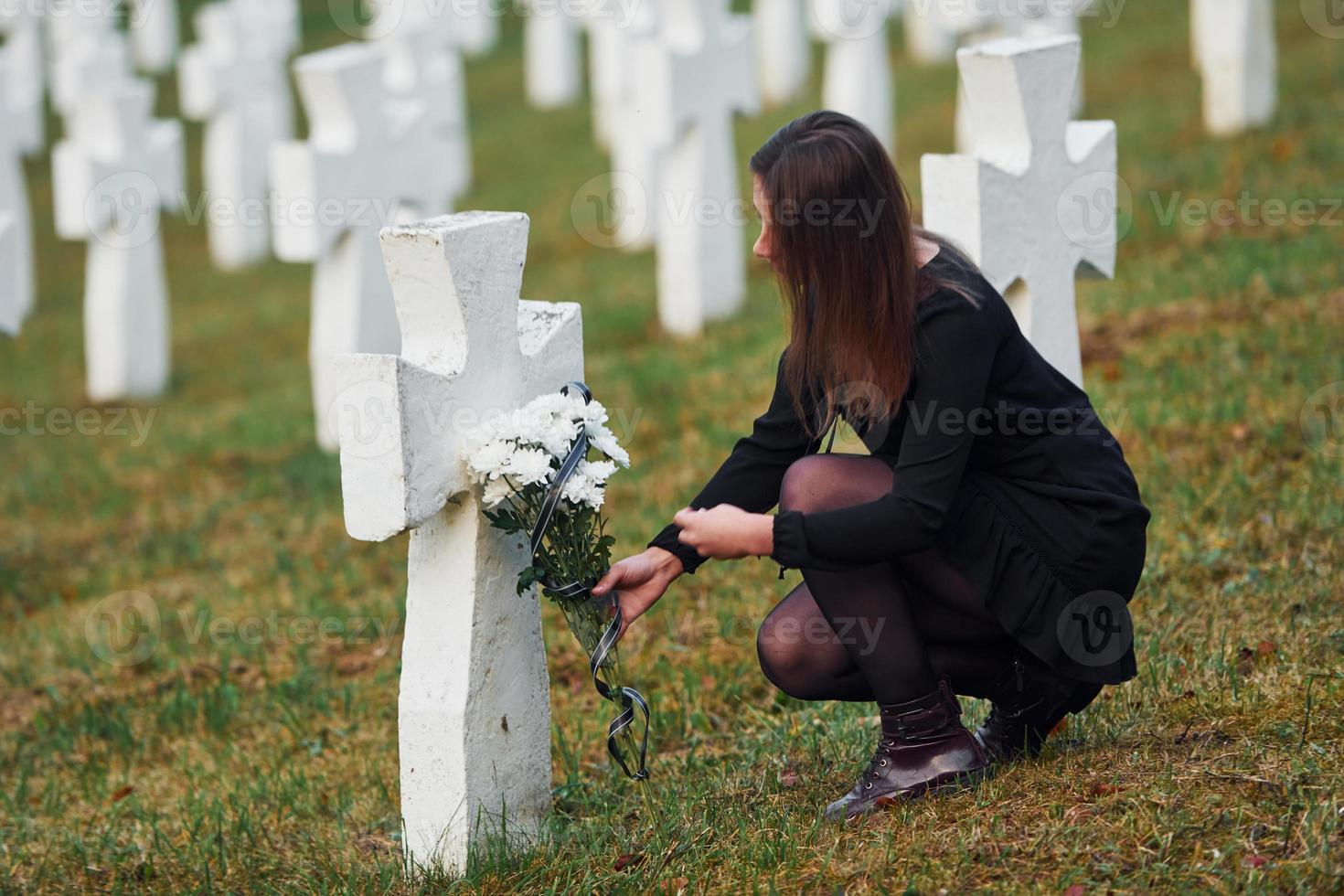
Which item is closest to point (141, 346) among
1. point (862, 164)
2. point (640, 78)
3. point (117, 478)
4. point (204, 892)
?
point (117, 478)

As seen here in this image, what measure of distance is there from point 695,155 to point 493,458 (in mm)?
5834

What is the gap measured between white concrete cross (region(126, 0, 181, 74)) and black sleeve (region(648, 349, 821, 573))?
1932cm

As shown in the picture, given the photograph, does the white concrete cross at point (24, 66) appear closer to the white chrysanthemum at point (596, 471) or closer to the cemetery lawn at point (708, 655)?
the cemetery lawn at point (708, 655)

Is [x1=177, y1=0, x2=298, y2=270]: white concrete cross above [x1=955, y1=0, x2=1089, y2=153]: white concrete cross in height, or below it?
below

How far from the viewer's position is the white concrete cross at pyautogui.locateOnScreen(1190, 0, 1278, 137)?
365 inches

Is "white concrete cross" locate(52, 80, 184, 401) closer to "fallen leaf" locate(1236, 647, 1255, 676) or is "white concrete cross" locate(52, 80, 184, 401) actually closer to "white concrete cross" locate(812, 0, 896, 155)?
"white concrete cross" locate(812, 0, 896, 155)

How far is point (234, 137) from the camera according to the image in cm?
1423

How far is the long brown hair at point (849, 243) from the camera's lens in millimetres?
2973

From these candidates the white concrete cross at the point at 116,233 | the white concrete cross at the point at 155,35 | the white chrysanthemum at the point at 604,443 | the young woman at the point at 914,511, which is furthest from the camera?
the white concrete cross at the point at 155,35

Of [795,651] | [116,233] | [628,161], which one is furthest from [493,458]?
[628,161]

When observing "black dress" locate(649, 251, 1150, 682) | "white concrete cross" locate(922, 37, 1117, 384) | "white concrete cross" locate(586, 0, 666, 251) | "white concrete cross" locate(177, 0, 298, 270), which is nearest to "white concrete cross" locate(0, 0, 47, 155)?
"white concrete cross" locate(177, 0, 298, 270)

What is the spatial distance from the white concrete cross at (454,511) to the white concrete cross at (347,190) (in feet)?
13.9

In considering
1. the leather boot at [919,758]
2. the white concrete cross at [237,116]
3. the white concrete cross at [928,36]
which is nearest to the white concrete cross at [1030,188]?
the leather boot at [919,758]

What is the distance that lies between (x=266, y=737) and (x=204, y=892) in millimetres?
1058
